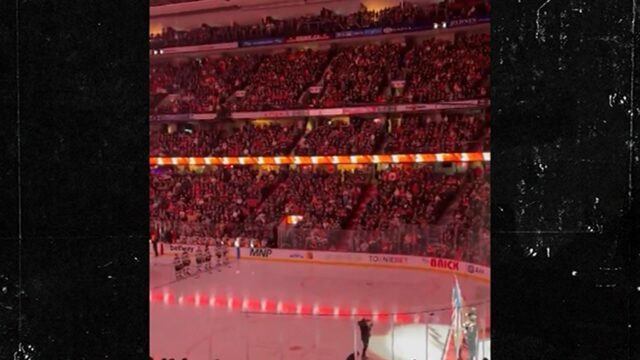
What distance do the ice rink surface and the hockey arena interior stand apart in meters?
0.03

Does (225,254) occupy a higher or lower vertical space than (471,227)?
lower

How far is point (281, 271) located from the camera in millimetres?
10141

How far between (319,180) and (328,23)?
5140 mm

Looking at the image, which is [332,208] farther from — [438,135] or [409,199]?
[438,135]

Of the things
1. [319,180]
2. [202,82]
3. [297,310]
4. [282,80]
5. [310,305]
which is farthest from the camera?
[202,82]

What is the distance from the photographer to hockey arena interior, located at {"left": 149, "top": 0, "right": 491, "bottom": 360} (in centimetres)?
677

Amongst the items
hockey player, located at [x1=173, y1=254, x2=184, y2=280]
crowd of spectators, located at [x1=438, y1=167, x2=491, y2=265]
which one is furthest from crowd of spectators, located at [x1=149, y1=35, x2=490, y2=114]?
hockey player, located at [x1=173, y1=254, x2=184, y2=280]

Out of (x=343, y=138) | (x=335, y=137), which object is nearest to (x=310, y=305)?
(x=343, y=138)

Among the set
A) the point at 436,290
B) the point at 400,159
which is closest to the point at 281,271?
the point at 436,290

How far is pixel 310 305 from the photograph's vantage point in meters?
7.78

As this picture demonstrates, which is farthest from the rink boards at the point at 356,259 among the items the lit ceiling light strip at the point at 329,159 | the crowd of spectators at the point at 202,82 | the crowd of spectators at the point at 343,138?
the crowd of spectators at the point at 202,82

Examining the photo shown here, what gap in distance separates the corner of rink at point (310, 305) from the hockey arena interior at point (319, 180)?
0.11 ft
